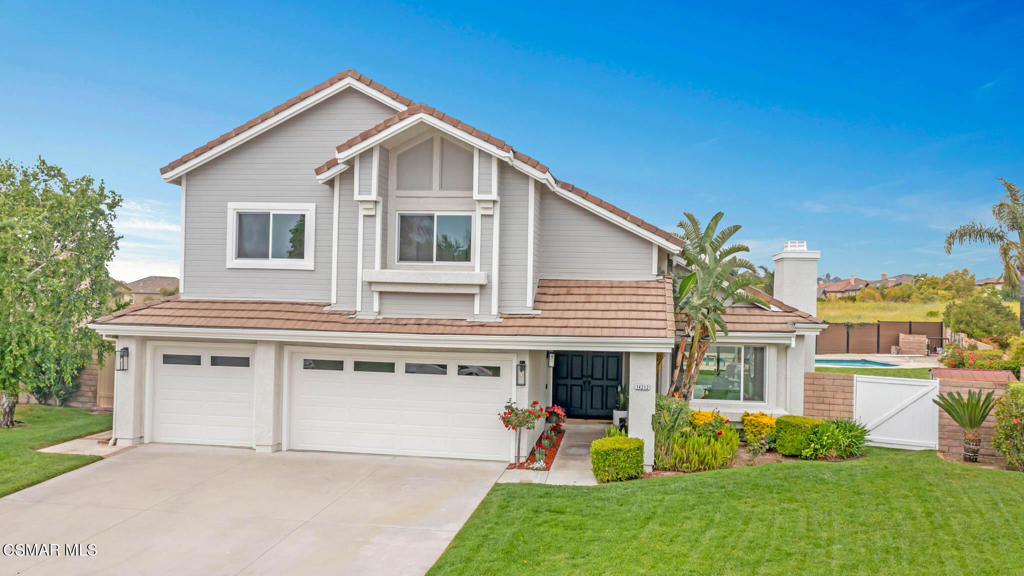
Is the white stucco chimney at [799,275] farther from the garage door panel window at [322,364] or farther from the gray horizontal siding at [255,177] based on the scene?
the garage door panel window at [322,364]

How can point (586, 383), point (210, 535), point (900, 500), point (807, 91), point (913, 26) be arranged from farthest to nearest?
point (807, 91) < point (913, 26) < point (586, 383) < point (900, 500) < point (210, 535)

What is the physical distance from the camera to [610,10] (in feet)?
68.2

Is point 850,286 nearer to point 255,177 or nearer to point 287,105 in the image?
point 287,105

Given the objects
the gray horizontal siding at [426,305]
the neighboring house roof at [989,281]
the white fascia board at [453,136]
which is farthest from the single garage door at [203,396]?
the neighboring house roof at [989,281]

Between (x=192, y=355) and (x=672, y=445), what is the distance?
9.29m

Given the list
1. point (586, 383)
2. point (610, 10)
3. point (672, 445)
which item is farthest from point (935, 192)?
point (672, 445)

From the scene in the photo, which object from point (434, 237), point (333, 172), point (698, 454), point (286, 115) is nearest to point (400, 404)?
point (434, 237)

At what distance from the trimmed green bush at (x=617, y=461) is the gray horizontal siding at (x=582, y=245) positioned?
3837mm

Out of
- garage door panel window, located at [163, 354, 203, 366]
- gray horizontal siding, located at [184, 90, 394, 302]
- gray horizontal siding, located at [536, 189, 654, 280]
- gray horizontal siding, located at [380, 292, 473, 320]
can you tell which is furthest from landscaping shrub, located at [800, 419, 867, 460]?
garage door panel window, located at [163, 354, 203, 366]

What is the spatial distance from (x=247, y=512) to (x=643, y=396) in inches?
249

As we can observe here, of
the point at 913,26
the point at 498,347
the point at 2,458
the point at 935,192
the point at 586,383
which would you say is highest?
the point at 913,26

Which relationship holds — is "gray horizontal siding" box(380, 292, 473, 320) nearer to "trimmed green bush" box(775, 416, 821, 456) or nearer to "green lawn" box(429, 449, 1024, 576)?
"green lawn" box(429, 449, 1024, 576)

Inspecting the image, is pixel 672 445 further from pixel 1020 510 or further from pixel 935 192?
pixel 935 192

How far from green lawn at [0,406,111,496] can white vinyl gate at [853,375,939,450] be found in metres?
14.6
